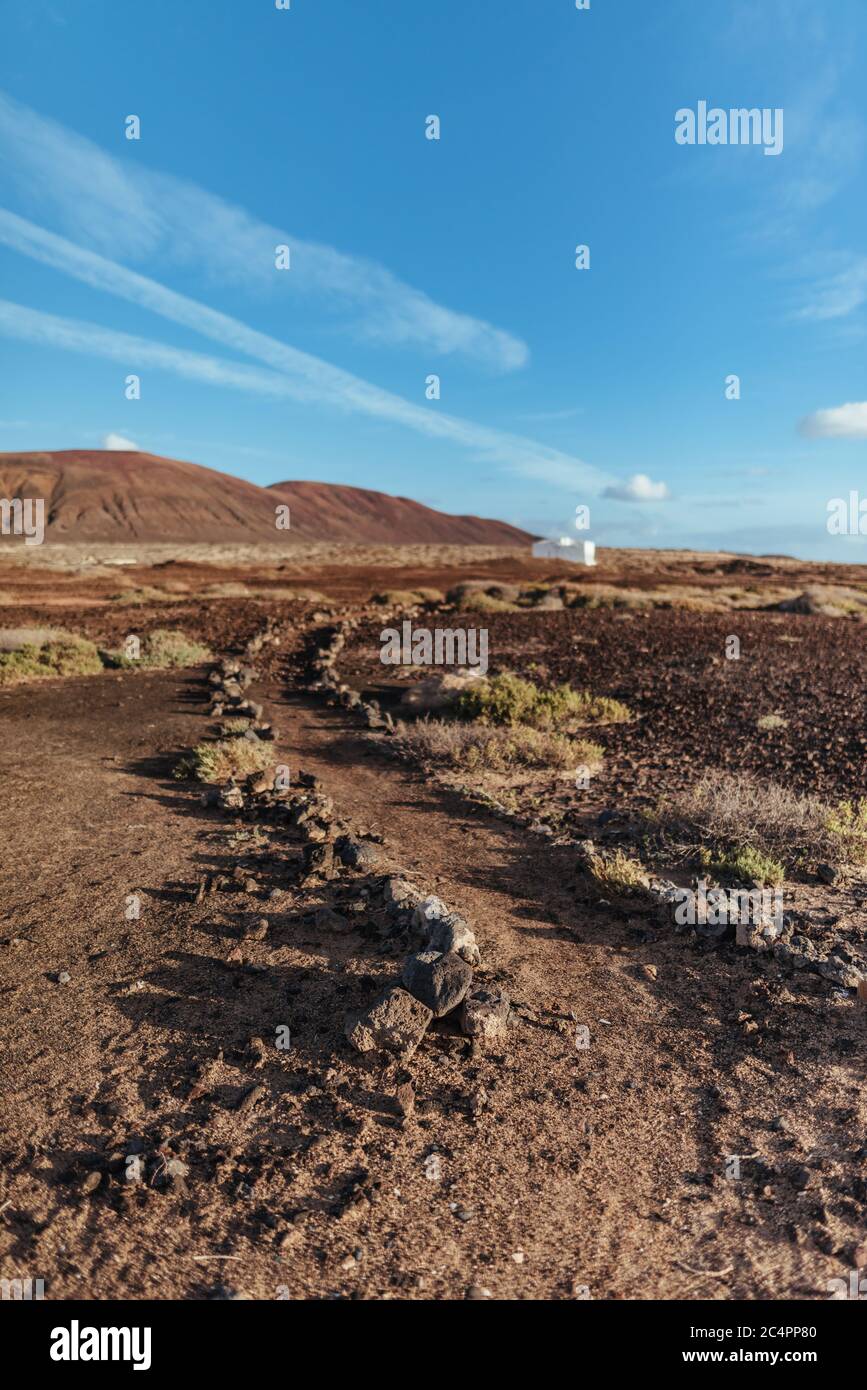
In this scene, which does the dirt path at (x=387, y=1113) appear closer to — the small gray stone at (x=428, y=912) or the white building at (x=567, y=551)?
the small gray stone at (x=428, y=912)

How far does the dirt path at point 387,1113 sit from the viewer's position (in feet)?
10.4

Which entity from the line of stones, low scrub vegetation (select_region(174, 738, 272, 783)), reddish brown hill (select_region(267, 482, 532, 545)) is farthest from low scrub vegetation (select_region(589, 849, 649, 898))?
reddish brown hill (select_region(267, 482, 532, 545))

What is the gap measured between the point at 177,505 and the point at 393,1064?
468ft

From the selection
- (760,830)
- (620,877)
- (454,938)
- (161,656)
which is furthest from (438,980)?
(161,656)

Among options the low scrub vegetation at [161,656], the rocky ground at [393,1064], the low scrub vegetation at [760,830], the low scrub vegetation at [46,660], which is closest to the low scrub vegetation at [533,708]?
the rocky ground at [393,1064]

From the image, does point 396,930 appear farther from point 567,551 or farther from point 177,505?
point 177,505

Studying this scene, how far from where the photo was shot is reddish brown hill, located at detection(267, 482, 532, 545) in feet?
544

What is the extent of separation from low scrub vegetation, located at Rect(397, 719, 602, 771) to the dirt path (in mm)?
3285

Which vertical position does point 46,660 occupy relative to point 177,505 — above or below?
below

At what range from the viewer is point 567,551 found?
8106 centimetres

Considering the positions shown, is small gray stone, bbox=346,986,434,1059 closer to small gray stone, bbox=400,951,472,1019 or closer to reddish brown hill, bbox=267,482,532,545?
small gray stone, bbox=400,951,472,1019

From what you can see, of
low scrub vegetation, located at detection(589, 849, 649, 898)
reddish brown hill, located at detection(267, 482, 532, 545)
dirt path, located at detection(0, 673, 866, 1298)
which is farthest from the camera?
reddish brown hill, located at detection(267, 482, 532, 545)

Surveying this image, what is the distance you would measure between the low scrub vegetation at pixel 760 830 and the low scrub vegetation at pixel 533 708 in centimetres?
360

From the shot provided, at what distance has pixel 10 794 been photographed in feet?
27.5
